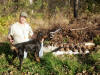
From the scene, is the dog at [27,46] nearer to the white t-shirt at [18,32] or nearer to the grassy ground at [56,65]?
the white t-shirt at [18,32]

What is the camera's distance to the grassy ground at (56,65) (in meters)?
4.78

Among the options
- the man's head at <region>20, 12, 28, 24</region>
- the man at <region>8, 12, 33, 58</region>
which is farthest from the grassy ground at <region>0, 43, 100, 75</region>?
the man's head at <region>20, 12, 28, 24</region>

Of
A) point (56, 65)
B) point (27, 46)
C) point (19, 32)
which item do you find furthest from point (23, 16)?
point (56, 65)

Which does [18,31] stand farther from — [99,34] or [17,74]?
[99,34]

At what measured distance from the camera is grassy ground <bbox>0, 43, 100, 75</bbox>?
188 inches

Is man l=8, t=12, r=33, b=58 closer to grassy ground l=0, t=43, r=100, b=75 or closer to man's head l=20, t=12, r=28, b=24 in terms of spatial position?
man's head l=20, t=12, r=28, b=24

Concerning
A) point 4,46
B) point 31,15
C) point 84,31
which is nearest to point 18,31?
point 4,46

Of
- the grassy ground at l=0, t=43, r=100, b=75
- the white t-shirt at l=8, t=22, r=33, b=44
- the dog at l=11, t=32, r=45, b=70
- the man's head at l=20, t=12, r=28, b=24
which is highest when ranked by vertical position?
the man's head at l=20, t=12, r=28, b=24

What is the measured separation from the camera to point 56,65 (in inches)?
203

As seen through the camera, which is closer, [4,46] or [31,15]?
[4,46]

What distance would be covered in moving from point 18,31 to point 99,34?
12.9 feet

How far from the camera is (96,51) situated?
234 inches

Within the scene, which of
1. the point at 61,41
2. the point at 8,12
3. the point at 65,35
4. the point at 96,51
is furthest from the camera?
the point at 8,12

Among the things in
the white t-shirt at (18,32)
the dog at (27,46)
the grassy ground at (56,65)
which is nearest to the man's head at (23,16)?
the white t-shirt at (18,32)
